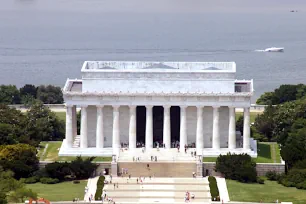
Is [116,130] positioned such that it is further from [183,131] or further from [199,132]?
[199,132]

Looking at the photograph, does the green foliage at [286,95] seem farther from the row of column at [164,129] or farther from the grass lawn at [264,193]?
the grass lawn at [264,193]

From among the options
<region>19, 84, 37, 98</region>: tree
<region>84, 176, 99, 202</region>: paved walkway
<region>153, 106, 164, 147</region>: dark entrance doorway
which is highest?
<region>19, 84, 37, 98</region>: tree

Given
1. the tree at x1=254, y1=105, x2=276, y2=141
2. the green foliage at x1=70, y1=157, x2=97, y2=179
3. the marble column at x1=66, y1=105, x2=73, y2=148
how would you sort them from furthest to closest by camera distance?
the tree at x1=254, y1=105, x2=276, y2=141, the marble column at x1=66, y1=105, x2=73, y2=148, the green foliage at x1=70, y1=157, x2=97, y2=179

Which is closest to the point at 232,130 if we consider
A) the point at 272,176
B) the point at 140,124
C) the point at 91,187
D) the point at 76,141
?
the point at 272,176

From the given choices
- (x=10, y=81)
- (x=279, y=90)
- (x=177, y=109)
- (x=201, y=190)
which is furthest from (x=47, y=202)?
(x=10, y=81)

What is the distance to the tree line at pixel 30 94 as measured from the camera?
15588 cm

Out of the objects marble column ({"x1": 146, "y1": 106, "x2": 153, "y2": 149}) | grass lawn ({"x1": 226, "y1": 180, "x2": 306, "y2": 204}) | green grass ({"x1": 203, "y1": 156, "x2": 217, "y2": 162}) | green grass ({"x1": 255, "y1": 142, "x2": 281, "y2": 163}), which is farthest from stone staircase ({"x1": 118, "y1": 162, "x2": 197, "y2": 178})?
green grass ({"x1": 255, "y1": 142, "x2": 281, "y2": 163})

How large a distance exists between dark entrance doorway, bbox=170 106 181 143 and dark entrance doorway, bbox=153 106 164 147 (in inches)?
43.4

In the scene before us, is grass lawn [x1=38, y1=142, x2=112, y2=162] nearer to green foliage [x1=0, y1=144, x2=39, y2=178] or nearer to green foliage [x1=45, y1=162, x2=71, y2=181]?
green foliage [x1=0, y1=144, x2=39, y2=178]

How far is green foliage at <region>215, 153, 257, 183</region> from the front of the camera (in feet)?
387

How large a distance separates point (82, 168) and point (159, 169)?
7.89 meters

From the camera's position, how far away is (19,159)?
11831cm

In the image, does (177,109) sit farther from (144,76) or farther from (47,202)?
(47,202)

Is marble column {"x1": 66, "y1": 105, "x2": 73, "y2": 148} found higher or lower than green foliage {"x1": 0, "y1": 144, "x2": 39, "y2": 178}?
higher
